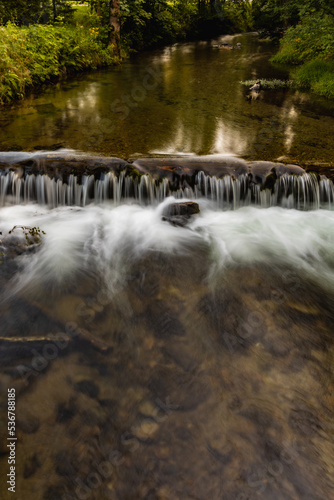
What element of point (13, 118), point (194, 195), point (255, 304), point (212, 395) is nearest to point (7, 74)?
point (13, 118)

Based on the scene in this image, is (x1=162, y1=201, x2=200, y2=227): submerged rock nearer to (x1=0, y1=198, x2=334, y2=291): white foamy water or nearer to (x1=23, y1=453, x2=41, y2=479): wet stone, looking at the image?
(x1=0, y1=198, x2=334, y2=291): white foamy water

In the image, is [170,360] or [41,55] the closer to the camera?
[170,360]

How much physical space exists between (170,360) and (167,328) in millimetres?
421

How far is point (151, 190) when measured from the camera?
5316mm

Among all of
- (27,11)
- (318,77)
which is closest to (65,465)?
(318,77)

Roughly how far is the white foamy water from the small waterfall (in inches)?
6.2

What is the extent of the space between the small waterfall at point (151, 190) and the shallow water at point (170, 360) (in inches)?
20.9

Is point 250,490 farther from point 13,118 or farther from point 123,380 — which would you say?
point 13,118

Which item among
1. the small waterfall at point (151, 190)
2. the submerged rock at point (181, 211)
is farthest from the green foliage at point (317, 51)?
the submerged rock at point (181, 211)

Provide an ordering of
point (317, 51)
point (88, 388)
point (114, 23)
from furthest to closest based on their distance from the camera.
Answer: point (114, 23) → point (317, 51) → point (88, 388)

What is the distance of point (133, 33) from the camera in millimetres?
19109

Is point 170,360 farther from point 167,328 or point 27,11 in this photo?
point 27,11

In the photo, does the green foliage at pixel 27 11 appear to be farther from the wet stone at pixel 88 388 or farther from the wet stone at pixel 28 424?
the wet stone at pixel 28 424

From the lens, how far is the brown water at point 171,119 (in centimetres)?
637
